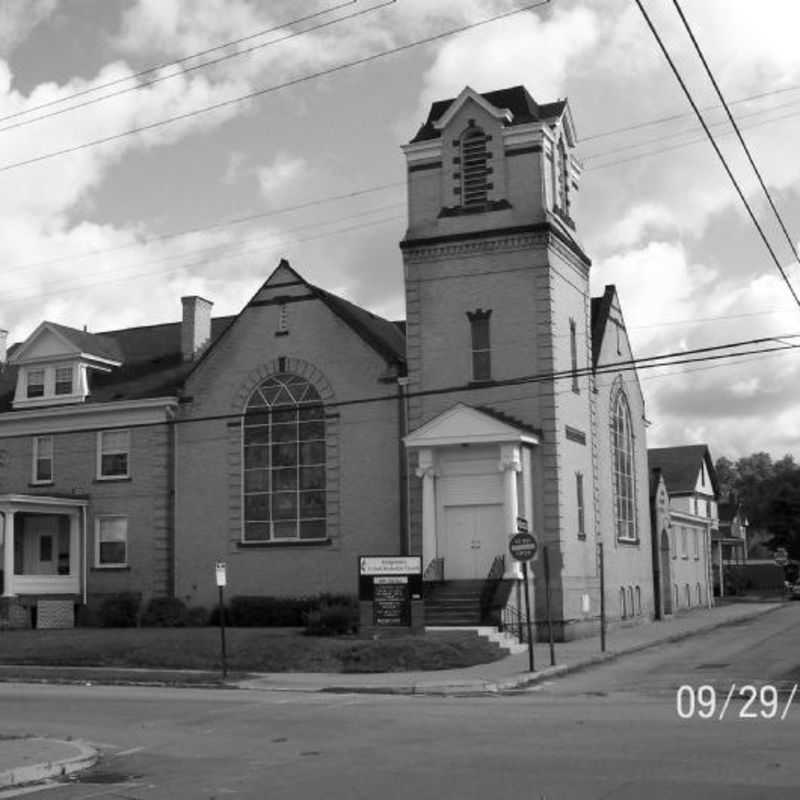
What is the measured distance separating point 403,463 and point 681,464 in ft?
119

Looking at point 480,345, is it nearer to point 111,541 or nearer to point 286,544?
point 286,544

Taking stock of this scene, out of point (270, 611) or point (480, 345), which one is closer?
point (480, 345)

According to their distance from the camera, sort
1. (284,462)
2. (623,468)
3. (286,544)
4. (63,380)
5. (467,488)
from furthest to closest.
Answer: (623,468) < (63,380) < (284,462) < (286,544) < (467,488)

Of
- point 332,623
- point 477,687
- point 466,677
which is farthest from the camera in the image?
point 332,623

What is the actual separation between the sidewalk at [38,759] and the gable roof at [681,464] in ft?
172

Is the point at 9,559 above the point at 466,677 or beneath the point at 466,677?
above

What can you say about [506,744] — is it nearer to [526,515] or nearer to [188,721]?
[188,721]

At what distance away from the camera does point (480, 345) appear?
34.4 metres

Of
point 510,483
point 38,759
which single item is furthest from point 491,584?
point 38,759

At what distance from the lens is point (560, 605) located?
3294 cm

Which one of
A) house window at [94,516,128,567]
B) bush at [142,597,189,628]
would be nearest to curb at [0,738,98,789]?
bush at [142,597,189,628]

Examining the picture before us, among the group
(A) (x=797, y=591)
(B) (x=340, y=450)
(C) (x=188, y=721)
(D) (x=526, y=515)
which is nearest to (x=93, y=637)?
(B) (x=340, y=450)

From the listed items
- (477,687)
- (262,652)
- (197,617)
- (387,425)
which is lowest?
(477,687)
